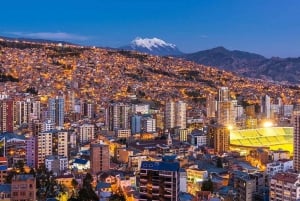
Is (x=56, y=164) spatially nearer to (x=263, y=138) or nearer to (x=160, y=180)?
(x=160, y=180)

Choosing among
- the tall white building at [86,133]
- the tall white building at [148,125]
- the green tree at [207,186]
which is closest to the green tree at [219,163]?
the green tree at [207,186]

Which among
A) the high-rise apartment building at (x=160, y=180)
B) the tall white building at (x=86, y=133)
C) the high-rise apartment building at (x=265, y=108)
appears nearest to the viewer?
the high-rise apartment building at (x=160, y=180)

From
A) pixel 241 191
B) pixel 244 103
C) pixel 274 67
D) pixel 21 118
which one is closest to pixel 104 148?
pixel 241 191

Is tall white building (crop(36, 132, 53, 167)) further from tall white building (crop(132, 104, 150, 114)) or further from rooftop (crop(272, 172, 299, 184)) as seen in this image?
tall white building (crop(132, 104, 150, 114))

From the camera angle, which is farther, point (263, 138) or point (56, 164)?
point (263, 138)

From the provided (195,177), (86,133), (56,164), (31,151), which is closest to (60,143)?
(31,151)

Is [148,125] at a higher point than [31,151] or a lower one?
higher

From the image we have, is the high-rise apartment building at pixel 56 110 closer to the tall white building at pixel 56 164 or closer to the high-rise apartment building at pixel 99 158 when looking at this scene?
the tall white building at pixel 56 164
